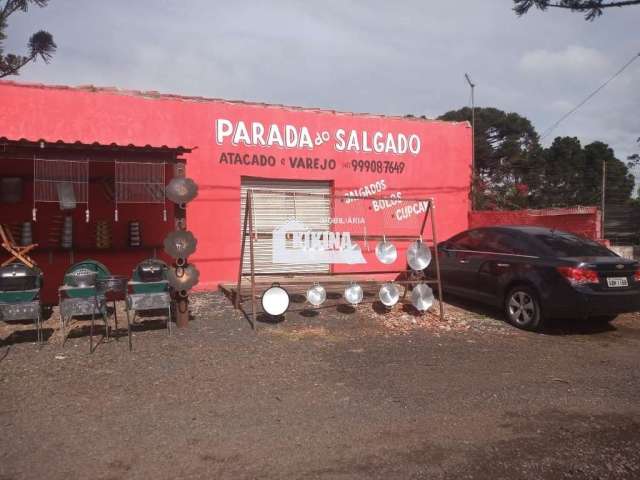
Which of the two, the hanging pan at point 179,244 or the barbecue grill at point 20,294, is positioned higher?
the hanging pan at point 179,244

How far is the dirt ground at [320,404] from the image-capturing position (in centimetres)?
350

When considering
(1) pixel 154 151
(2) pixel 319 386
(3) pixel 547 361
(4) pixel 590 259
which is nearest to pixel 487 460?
(2) pixel 319 386

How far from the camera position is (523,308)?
7449mm

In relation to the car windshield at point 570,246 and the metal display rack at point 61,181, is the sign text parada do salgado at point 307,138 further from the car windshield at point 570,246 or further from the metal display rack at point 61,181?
the car windshield at point 570,246

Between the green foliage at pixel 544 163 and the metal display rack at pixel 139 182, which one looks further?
the green foliage at pixel 544 163

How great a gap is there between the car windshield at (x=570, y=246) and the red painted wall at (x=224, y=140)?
11.3ft

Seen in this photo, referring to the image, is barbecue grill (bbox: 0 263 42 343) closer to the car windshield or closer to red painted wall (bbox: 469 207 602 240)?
the car windshield

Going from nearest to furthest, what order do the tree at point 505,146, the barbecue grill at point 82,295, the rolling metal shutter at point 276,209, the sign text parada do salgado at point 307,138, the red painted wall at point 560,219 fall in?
the barbecue grill at point 82,295 < the rolling metal shutter at point 276,209 < the red painted wall at point 560,219 < the sign text parada do salgado at point 307,138 < the tree at point 505,146

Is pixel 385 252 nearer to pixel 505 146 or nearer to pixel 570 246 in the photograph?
pixel 570 246

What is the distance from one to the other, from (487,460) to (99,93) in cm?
849

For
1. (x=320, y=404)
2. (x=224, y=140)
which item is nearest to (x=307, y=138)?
(x=224, y=140)

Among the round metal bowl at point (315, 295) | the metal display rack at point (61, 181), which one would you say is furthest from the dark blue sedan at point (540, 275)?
the metal display rack at point (61, 181)

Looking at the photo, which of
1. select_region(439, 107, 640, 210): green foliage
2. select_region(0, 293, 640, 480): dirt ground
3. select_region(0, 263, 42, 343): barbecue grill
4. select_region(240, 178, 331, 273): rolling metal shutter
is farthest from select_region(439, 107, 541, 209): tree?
select_region(0, 263, 42, 343): barbecue grill

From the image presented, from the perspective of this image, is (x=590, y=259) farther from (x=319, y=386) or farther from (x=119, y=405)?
(x=119, y=405)
